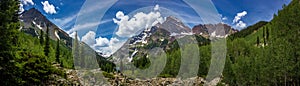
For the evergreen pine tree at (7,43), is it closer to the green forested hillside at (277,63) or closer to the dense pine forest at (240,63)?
the dense pine forest at (240,63)

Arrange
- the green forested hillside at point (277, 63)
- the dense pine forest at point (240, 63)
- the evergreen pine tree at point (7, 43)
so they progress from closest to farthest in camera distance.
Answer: the evergreen pine tree at point (7, 43) → the dense pine forest at point (240, 63) → the green forested hillside at point (277, 63)

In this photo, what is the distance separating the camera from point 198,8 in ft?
138

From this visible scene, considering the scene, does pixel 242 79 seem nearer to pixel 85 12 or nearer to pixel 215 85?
pixel 215 85

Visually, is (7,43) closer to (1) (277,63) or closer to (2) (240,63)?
(1) (277,63)

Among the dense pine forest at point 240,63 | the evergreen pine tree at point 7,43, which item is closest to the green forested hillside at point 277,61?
the dense pine forest at point 240,63

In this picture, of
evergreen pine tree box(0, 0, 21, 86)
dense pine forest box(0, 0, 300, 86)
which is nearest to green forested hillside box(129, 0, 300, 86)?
dense pine forest box(0, 0, 300, 86)

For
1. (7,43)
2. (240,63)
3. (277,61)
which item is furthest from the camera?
(240,63)

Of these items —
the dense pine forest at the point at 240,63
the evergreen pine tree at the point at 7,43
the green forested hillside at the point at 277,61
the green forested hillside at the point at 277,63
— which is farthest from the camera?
the green forested hillside at the point at 277,61

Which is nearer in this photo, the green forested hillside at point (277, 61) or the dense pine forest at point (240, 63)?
the dense pine forest at point (240, 63)

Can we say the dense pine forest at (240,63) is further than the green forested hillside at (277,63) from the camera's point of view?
No

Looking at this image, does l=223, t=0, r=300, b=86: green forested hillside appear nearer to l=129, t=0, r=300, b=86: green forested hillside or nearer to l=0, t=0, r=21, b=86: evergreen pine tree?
l=129, t=0, r=300, b=86: green forested hillside

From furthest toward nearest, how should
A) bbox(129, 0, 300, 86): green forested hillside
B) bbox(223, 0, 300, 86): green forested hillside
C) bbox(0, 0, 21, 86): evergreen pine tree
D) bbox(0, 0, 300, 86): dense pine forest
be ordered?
1. bbox(129, 0, 300, 86): green forested hillside
2. bbox(223, 0, 300, 86): green forested hillside
3. bbox(0, 0, 300, 86): dense pine forest
4. bbox(0, 0, 21, 86): evergreen pine tree

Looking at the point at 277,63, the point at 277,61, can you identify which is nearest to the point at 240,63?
the point at 277,63

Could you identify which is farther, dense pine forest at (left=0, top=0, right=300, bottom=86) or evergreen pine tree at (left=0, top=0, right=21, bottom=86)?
dense pine forest at (left=0, top=0, right=300, bottom=86)
